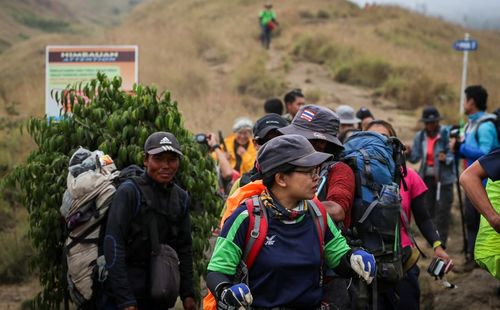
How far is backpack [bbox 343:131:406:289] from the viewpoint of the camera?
418 cm

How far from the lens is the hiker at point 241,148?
26.2 feet

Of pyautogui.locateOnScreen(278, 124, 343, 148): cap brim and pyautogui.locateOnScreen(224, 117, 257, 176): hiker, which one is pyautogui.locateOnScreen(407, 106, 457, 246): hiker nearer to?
pyautogui.locateOnScreen(224, 117, 257, 176): hiker

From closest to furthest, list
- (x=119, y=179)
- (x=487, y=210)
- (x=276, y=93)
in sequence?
(x=487, y=210)
(x=119, y=179)
(x=276, y=93)

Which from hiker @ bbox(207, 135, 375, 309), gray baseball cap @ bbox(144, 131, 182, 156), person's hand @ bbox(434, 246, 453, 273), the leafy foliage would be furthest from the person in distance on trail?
hiker @ bbox(207, 135, 375, 309)

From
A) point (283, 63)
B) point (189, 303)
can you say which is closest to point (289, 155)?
point (189, 303)

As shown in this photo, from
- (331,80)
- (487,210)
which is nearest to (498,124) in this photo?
(487,210)

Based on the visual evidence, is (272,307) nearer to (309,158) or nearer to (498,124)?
(309,158)

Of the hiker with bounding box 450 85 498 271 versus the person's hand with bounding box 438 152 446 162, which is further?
the person's hand with bounding box 438 152 446 162

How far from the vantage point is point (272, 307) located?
3.23 meters

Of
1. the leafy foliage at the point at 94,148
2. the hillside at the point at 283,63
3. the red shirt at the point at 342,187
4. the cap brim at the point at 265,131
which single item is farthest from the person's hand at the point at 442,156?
the red shirt at the point at 342,187

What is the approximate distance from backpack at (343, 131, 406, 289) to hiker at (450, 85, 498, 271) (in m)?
2.90

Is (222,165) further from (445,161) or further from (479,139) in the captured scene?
(445,161)

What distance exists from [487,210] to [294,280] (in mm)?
1515

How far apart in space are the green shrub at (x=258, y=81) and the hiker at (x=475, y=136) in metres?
15.2
